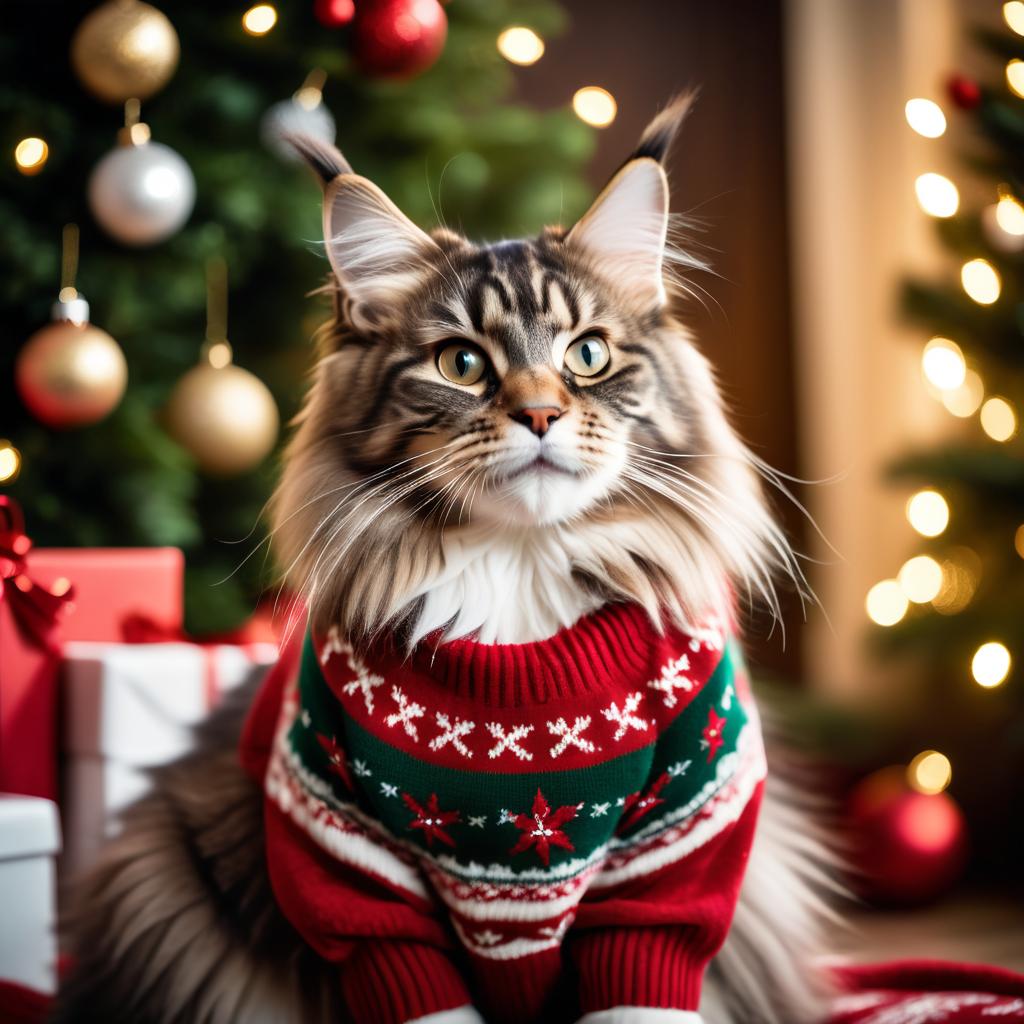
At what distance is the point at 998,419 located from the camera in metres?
2.15

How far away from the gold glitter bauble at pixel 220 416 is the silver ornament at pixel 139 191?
0.83 feet

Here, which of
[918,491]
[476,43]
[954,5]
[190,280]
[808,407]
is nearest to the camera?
[190,280]

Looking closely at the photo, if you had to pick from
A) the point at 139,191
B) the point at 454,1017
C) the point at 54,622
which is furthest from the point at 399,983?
the point at 139,191

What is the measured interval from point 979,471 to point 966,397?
37 centimetres

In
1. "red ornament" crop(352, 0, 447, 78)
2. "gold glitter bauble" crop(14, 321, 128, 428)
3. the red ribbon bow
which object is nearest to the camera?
the red ribbon bow

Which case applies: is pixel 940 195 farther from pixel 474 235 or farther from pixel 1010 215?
pixel 474 235

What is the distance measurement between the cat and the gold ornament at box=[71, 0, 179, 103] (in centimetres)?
76

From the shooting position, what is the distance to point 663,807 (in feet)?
3.22

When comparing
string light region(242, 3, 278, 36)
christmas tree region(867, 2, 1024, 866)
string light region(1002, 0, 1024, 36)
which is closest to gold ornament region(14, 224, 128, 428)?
string light region(242, 3, 278, 36)

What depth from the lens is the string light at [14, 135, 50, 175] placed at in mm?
1684

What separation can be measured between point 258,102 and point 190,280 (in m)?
0.34

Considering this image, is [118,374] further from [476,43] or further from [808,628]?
[808,628]

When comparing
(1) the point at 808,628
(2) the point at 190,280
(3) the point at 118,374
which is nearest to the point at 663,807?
(3) the point at 118,374

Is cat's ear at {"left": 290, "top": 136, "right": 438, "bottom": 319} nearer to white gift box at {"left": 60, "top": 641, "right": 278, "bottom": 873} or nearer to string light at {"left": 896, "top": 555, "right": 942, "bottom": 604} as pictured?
white gift box at {"left": 60, "top": 641, "right": 278, "bottom": 873}
